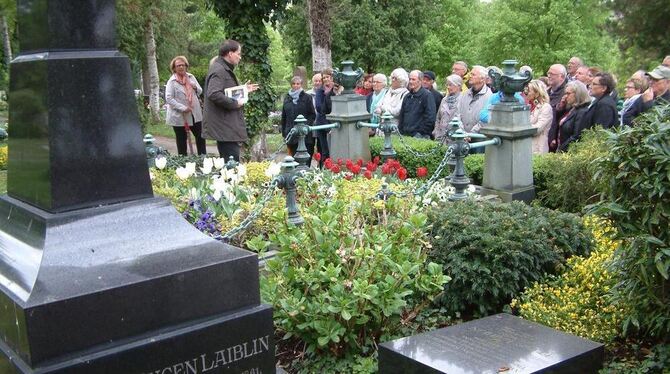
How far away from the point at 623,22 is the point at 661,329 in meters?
23.2

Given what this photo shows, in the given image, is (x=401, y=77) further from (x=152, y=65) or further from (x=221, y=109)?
(x=152, y=65)

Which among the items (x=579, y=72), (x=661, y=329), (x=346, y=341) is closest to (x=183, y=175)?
(x=346, y=341)

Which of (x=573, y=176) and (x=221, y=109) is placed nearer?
(x=573, y=176)

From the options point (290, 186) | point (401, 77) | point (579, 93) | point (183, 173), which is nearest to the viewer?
point (290, 186)

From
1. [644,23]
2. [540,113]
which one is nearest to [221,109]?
[540,113]

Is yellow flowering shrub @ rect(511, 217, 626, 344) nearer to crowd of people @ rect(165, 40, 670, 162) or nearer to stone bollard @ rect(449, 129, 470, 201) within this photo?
stone bollard @ rect(449, 129, 470, 201)

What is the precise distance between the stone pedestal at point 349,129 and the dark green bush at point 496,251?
17.2 ft

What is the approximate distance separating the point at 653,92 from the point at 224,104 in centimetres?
564

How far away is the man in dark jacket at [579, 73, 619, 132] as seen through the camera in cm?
859

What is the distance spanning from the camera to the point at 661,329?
428 centimetres

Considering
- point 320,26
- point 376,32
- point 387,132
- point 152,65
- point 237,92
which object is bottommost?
point 387,132

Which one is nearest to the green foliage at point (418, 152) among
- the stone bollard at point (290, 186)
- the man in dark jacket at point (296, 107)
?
the man in dark jacket at point (296, 107)

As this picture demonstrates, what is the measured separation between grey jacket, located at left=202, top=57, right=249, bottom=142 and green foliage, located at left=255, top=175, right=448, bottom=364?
435cm

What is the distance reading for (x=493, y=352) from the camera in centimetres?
392
